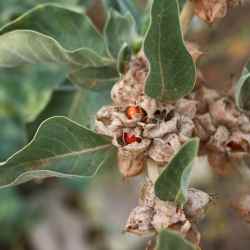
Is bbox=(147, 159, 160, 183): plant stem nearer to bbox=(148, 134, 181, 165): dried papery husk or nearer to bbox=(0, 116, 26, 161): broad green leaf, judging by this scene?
bbox=(148, 134, 181, 165): dried papery husk

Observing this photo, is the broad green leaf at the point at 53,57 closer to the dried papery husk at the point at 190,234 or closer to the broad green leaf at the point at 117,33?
the broad green leaf at the point at 117,33

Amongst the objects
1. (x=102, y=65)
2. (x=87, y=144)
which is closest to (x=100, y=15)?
(x=102, y=65)

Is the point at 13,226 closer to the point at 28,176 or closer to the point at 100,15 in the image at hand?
the point at 100,15

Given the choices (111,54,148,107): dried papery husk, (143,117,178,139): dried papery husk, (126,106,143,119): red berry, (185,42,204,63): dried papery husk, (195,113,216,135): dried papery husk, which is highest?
(185,42,204,63): dried papery husk

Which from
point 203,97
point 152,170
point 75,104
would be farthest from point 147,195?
point 75,104

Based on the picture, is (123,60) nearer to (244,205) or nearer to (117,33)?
(117,33)

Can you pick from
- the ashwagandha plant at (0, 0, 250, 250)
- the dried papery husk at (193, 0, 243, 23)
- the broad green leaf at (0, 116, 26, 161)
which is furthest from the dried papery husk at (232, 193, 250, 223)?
the broad green leaf at (0, 116, 26, 161)
